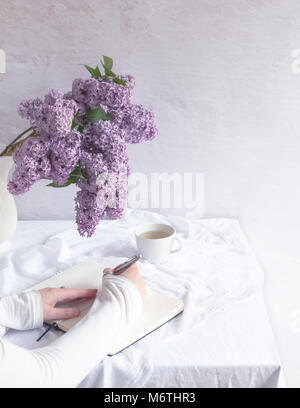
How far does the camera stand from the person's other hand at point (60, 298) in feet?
2.58

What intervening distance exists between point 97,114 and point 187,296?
16.7 inches

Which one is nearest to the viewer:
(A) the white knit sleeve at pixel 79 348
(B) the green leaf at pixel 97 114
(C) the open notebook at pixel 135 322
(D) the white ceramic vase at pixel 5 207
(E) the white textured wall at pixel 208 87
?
(A) the white knit sleeve at pixel 79 348

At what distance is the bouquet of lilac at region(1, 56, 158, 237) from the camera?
786 mm

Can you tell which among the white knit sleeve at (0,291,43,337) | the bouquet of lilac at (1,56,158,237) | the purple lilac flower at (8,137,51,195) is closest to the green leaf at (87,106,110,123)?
the bouquet of lilac at (1,56,158,237)

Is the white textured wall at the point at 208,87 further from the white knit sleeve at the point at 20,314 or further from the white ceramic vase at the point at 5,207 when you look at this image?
the white knit sleeve at the point at 20,314

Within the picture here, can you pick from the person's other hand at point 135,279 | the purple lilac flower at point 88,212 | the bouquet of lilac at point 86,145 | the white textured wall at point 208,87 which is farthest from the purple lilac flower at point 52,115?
the white textured wall at point 208,87

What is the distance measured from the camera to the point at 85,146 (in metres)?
0.85

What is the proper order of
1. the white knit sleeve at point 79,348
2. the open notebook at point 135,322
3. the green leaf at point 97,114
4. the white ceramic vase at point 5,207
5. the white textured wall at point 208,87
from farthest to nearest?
the white textured wall at point 208,87, the white ceramic vase at point 5,207, the green leaf at point 97,114, the open notebook at point 135,322, the white knit sleeve at point 79,348

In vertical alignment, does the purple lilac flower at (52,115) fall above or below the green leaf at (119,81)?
below

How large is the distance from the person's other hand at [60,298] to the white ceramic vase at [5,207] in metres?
0.29

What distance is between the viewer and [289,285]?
4.35ft

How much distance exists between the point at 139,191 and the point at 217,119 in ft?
1.06
